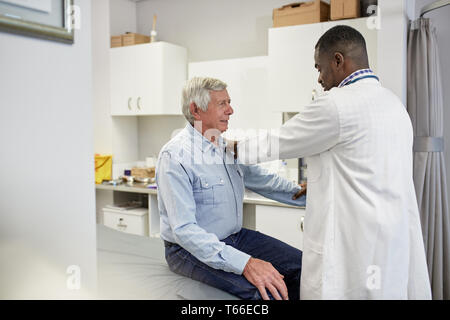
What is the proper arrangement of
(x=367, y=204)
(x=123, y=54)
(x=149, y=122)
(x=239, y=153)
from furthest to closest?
(x=149, y=122), (x=123, y=54), (x=239, y=153), (x=367, y=204)

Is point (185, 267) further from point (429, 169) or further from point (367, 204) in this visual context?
point (429, 169)

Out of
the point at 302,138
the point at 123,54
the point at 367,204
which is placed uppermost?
the point at 123,54

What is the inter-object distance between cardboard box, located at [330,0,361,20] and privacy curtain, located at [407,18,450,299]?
623 millimetres

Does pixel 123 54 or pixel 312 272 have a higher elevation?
pixel 123 54

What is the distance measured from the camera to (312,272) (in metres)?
1.34

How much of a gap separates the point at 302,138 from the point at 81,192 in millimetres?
828

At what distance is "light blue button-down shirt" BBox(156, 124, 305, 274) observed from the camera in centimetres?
141

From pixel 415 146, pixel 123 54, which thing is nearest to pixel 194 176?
pixel 415 146

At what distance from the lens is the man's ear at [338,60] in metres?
1.40

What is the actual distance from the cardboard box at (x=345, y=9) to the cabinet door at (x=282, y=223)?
1.34m

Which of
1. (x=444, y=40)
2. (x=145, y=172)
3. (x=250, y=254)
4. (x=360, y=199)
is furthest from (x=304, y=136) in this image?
(x=145, y=172)

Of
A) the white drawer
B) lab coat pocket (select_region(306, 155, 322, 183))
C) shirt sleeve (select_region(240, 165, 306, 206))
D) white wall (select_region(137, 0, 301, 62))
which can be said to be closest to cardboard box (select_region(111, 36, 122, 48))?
white wall (select_region(137, 0, 301, 62))

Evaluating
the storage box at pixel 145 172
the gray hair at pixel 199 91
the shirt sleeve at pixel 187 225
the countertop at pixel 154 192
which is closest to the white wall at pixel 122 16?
the storage box at pixel 145 172

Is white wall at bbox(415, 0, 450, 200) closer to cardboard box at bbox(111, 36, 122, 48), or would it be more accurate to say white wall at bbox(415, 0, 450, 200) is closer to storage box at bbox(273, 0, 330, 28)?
storage box at bbox(273, 0, 330, 28)
